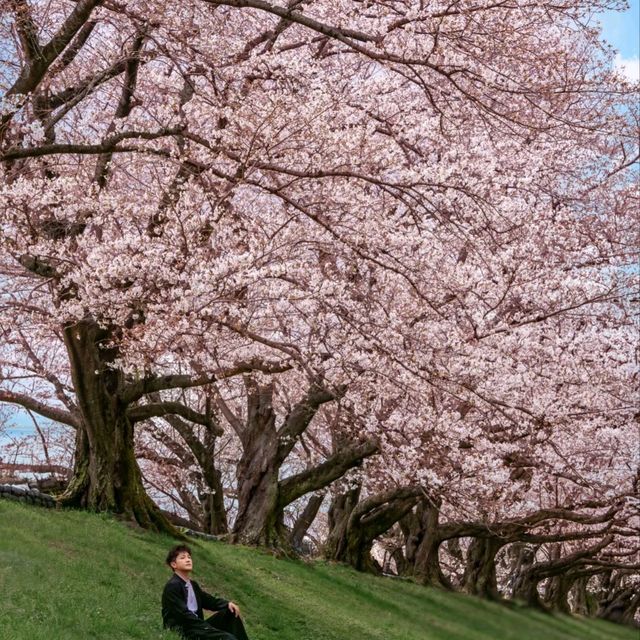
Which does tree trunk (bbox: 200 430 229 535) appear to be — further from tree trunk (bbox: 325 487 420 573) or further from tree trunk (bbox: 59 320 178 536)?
tree trunk (bbox: 59 320 178 536)

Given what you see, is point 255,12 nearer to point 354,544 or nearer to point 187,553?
point 187,553

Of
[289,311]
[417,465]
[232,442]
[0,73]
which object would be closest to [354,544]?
[417,465]

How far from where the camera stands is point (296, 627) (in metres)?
12.0

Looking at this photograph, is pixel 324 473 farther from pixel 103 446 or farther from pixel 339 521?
pixel 103 446

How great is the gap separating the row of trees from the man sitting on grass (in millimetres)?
2638

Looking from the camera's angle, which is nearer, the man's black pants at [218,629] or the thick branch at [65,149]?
the man's black pants at [218,629]

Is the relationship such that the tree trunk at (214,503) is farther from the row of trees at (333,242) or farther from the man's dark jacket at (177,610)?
the man's dark jacket at (177,610)

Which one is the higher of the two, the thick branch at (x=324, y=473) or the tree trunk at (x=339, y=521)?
the thick branch at (x=324, y=473)

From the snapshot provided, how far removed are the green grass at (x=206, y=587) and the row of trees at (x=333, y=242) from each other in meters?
1.57

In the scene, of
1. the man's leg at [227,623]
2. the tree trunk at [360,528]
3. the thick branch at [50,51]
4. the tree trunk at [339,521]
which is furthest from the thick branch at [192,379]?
the tree trunk at [339,521]

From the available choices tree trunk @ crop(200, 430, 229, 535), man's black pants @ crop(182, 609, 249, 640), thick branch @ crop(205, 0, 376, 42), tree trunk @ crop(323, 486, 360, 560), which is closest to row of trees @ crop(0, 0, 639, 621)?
Result: thick branch @ crop(205, 0, 376, 42)

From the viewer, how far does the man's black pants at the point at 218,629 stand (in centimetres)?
Result: 808

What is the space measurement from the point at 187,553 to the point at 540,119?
9642mm

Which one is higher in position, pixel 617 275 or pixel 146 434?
pixel 617 275
